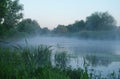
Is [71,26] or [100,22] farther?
[71,26]

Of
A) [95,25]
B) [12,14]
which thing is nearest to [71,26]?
[95,25]

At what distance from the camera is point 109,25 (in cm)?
5791

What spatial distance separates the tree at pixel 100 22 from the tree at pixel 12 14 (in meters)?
31.6

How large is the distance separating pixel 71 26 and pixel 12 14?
4577 centimetres

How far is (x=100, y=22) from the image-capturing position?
62.4m

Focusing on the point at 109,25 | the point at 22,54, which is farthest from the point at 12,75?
the point at 109,25

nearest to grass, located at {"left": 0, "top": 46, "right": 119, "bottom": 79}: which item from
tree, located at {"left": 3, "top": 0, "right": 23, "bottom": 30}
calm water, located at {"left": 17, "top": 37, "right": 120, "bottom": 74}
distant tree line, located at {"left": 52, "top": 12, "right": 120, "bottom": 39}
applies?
calm water, located at {"left": 17, "top": 37, "right": 120, "bottom": 74}

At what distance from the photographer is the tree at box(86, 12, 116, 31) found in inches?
2306

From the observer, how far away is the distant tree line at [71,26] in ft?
84.3

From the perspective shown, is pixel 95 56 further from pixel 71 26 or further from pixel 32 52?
pixel 71 26

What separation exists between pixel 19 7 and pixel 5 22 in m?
4.81

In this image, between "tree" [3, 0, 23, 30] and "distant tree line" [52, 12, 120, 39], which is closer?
"tree" [3, 0, 23, 30]

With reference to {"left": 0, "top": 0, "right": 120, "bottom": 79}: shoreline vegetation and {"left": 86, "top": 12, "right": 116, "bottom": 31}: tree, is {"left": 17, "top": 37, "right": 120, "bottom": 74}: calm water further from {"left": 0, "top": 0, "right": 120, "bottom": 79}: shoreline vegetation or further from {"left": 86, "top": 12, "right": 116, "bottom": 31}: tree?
{"left": 86, "top": 12, "right": 116, "bottom": 31}: tree

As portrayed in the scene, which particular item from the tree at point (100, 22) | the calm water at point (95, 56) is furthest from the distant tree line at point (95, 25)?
the calm water at point (95, 56)
